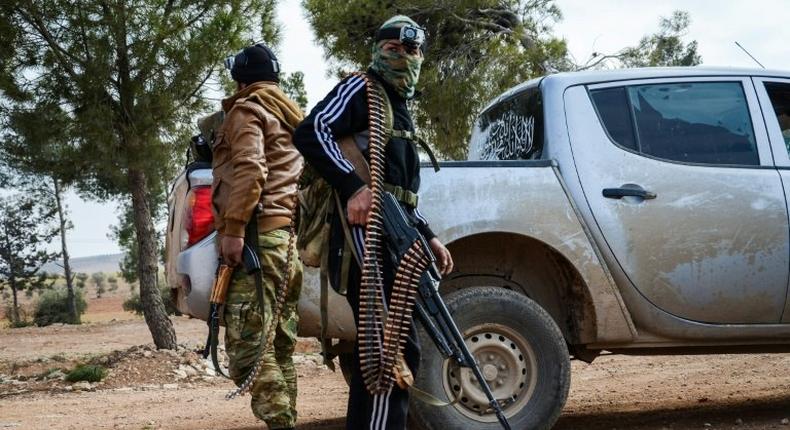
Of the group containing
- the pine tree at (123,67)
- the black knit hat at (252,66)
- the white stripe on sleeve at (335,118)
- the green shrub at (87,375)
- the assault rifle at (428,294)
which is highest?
the pine tree at (123,67)

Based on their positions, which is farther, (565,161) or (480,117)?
(480,117)

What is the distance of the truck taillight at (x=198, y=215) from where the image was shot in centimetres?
498

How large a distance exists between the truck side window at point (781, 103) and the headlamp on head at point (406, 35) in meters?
2.64

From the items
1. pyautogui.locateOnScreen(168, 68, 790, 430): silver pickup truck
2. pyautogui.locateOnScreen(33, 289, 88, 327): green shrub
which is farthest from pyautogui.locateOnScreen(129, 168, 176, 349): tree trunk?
pyautogui.locateOnScreen(33, 289, 88, 327): green shrub

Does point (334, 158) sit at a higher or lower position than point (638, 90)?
lower

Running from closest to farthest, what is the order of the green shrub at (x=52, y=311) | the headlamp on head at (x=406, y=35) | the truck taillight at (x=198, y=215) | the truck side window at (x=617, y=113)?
the headlamp on head at (x=406, y=35) < the truck taillight at (x=198, y=215) < the truck side window at (x=617, y=113) < the green shrub at (x=52, y=311)

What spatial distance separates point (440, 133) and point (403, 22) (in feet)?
41.8

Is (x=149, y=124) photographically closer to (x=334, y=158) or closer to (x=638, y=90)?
(x=638, y=90)

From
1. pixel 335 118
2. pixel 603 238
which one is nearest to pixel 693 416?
pixel 603 238

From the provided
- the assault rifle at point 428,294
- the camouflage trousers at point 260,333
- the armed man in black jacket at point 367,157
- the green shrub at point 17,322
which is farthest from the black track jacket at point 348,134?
the green shrub at point 17,322

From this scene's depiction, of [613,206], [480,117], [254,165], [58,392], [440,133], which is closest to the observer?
[254,165]

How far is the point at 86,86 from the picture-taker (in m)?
11.8

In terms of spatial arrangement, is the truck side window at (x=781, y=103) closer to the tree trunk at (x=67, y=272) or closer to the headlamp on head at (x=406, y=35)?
the headlamp on head at (x=406, y=35)

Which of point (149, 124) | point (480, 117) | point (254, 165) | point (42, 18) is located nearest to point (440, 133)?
point (149, 124)
